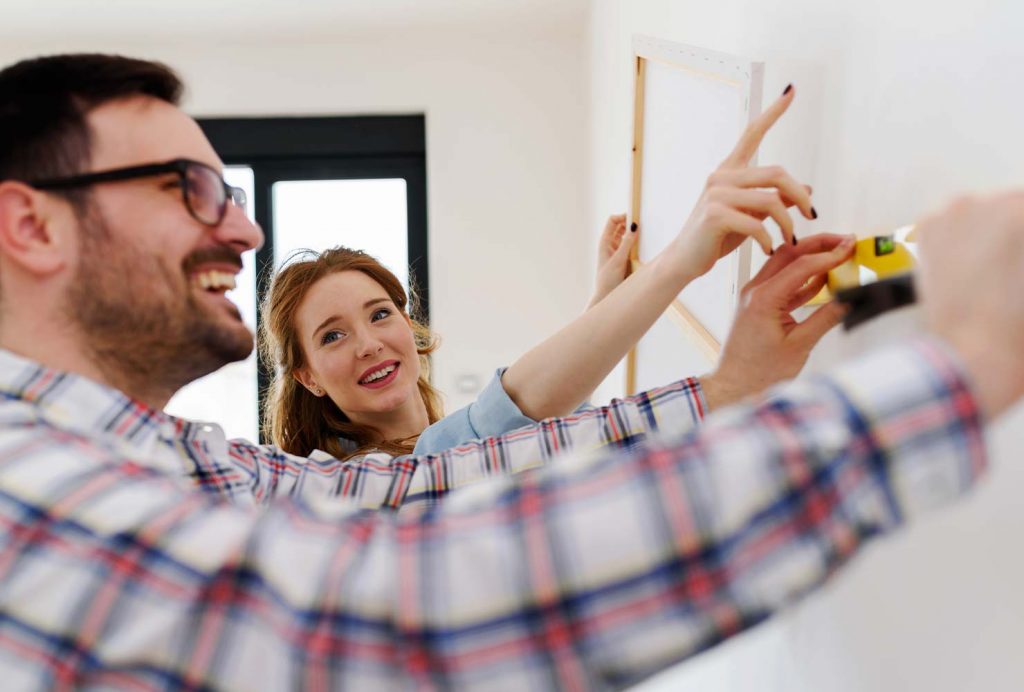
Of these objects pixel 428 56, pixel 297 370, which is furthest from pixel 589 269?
pixel 297 370

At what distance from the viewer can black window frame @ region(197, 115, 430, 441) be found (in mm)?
3994

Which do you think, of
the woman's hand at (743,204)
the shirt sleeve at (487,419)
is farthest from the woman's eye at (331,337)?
the woman's hand at (743,204)

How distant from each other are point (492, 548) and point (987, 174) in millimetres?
411

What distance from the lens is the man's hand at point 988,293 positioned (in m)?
0.49

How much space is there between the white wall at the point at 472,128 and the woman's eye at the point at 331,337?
214 cm

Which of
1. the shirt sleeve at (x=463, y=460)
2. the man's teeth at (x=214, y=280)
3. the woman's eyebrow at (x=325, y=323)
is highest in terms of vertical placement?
the woman's eyebrow at (x=325, y=323)

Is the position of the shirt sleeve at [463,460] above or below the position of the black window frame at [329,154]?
below

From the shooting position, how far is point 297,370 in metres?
1.89

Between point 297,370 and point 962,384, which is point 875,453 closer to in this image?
point 962,384

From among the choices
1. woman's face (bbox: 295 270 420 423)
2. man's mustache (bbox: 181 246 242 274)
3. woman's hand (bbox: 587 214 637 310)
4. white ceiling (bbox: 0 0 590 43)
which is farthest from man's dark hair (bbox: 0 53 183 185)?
white ceiling (bbox: 0 0 590 43)

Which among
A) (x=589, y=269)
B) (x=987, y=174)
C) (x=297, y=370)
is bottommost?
(x=987, y=174)

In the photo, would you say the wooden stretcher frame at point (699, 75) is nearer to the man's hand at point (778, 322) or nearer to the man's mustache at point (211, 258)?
the man's hand at point (778, 322)

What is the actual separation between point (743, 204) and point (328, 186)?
3421 millimetres

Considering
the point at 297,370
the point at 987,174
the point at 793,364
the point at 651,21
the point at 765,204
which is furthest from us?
the point at 651,21
